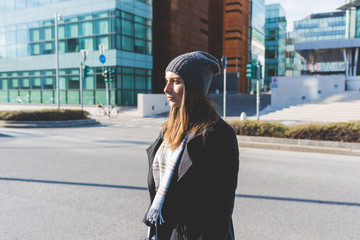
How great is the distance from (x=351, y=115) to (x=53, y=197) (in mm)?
20382

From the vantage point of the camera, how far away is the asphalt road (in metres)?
4.09

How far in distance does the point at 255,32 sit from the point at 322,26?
64.1 metres

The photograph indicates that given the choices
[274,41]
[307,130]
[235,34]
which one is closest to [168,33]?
[235,34]

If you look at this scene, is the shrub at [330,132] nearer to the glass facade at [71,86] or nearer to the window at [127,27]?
the glass facade at [71,86]

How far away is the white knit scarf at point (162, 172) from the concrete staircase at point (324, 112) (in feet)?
66.9

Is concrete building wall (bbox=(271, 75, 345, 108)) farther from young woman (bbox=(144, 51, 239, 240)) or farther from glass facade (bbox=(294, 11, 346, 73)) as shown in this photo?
glass facade (bbox=(294, 11, 346, 73))

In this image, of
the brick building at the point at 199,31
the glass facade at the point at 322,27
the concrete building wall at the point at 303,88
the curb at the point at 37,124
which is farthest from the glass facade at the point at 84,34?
the glass facade at the point at 322,27

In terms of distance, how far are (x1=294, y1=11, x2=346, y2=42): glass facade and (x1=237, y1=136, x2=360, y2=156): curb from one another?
11134cm

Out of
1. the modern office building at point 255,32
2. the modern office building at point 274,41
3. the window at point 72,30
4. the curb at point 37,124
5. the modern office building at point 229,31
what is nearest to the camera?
the curb at point 37,124

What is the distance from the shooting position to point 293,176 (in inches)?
→ 265

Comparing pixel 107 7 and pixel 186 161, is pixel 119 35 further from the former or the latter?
pixel 186 161

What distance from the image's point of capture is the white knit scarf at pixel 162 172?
192cm

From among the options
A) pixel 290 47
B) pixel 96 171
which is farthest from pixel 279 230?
pixel 290 47

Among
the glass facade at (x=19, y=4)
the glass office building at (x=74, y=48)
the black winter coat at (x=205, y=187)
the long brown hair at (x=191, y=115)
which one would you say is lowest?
the black winter coat at (x=205, y=187)
